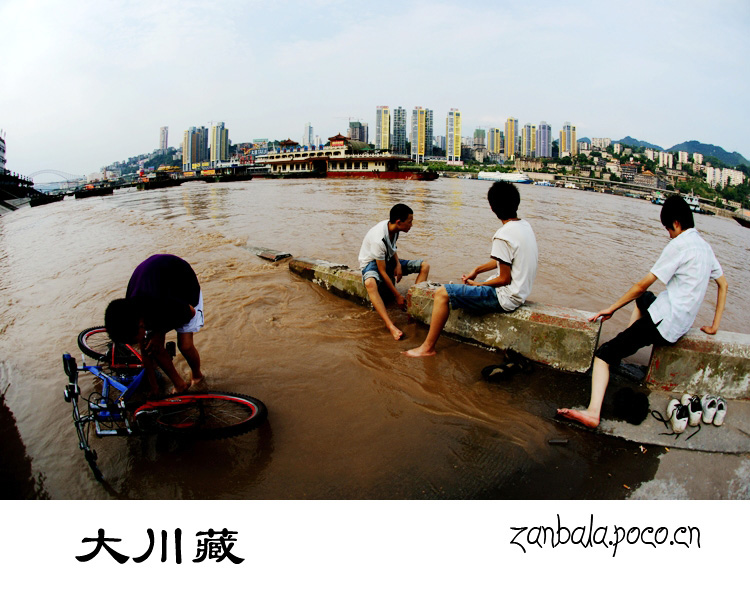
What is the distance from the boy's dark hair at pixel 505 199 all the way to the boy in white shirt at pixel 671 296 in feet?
3.65

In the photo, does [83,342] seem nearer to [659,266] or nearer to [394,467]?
[394,467]

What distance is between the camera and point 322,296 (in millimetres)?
6176

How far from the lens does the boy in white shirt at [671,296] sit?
2.99 meters

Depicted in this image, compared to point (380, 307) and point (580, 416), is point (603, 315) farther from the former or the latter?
point (380, 307)

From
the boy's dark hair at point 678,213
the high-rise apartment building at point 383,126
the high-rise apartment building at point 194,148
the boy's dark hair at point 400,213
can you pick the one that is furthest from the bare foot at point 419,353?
the high-rise apartment building at point 194,148

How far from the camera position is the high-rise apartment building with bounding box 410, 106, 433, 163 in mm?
164625

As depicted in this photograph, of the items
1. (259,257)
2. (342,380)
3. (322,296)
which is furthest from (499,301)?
(259,257)

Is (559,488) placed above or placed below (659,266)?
below

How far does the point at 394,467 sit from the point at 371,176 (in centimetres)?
6281

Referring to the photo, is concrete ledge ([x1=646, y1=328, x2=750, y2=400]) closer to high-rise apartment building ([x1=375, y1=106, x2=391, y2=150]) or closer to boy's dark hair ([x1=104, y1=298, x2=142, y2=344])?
boy's dark hair ([x1=104, y1=298, x2=142, y2=344])

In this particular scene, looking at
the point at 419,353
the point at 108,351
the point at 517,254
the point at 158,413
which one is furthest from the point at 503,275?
the point at 108,351

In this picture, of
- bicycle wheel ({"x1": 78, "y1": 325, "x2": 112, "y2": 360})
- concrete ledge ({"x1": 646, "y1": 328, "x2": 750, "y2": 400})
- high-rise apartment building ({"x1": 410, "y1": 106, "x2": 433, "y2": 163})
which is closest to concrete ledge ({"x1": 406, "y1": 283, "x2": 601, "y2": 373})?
concrete ledge ({"x1": 646, "y1": 328, "x2": 750, "y2": 400})

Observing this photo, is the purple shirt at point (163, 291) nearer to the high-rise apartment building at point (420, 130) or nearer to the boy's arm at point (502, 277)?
the boy's arm at point (502, 277)
